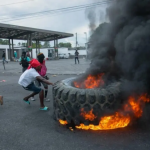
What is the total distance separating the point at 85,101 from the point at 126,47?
132 centimetres

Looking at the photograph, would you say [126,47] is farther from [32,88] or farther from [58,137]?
[32,88]

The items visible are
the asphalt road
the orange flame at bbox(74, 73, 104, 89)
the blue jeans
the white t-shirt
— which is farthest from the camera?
the blue jeans

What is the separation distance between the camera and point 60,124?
389 centimetres

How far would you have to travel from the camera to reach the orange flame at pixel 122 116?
350cm

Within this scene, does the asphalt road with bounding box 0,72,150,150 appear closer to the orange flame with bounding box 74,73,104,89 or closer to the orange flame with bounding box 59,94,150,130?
the orange flame with bounding box 59,94,150,130

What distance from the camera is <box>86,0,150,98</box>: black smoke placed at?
134 inches

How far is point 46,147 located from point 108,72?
2229mm

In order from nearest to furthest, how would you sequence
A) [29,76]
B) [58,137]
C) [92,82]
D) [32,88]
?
[58,137], [92,82], [29,76], [32,88]

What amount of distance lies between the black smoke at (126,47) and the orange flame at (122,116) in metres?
0.18

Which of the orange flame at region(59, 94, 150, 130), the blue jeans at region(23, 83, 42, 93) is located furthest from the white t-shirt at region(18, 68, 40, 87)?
the orange flame at region(59, 94, 150, 130)

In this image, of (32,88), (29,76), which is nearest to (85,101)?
(29,76)

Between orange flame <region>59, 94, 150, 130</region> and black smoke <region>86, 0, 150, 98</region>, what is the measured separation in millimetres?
183

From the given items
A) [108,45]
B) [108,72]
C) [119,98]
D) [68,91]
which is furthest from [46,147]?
[108,45]

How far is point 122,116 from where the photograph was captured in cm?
354
